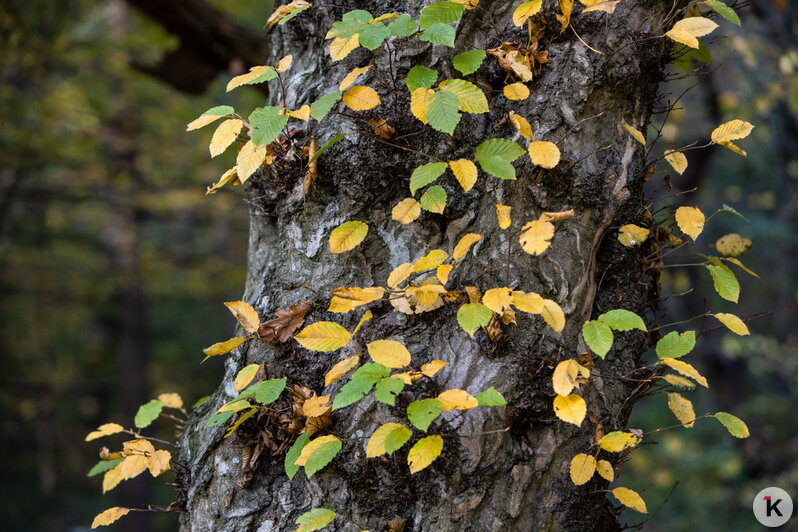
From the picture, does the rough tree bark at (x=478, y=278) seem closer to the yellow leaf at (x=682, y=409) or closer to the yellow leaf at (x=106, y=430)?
the yellow leaf at (x=682, y=409)

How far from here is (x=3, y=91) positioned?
5.29m

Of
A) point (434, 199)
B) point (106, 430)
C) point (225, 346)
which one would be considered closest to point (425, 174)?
point (434, 199)

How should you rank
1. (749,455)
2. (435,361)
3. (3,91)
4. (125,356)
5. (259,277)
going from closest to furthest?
1. (435,361)
2. (259,277)
3. (3,91)
4. (749,455)
5. (125,356)

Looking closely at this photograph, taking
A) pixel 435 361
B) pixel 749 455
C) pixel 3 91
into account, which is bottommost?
pixel 749 455

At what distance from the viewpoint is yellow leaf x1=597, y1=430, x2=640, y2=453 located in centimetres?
108

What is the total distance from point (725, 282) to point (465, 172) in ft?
2.27

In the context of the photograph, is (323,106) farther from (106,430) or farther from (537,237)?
(106,430)

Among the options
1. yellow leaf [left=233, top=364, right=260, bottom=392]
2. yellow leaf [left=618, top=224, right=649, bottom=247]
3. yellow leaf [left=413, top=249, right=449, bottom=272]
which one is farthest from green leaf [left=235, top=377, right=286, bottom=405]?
yellow leaf [left=618, top=224, right=649, bottom=247]

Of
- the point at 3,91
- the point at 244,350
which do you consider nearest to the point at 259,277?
the point at 244,350

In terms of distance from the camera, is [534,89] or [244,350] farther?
[244,350]

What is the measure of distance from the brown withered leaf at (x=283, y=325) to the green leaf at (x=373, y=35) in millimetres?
581

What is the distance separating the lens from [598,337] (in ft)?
3.40

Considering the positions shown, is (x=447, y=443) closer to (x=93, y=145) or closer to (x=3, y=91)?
(x=3, y=91)

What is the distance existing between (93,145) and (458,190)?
21.5 feet
